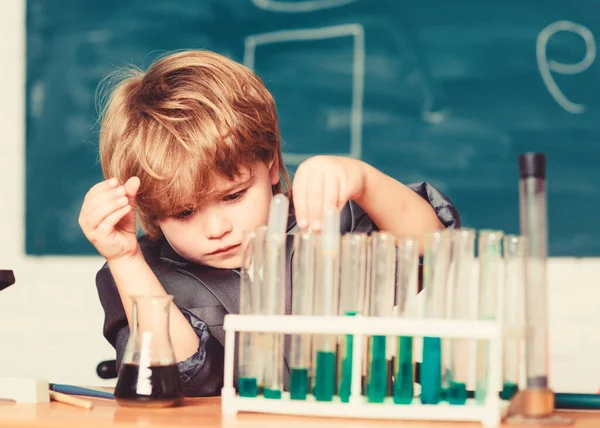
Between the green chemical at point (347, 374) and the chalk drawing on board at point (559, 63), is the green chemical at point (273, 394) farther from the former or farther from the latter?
the chalk drawing on board at point (559, 63)

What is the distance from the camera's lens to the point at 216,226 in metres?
1.19

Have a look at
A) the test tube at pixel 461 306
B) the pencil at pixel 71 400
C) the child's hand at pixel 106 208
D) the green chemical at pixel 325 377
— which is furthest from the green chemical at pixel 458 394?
the child's hand at pixel 106 208

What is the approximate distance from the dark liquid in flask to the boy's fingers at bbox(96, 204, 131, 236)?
0.75 ft

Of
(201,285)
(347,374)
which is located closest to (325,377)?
(347,374)

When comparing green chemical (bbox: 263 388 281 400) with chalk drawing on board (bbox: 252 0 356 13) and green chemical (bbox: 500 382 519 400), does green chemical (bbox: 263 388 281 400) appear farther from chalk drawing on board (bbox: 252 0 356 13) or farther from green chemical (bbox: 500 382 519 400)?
chalk drawing on board (bbox: 252 0 356 13)

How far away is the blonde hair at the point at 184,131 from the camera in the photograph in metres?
1.21

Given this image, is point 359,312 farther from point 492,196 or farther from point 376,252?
point 492,196

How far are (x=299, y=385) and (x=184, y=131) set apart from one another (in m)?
0.56

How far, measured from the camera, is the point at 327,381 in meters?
0.77

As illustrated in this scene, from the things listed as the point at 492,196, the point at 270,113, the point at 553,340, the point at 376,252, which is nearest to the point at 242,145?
the point at 270,113

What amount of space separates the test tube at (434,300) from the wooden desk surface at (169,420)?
0.03 metres

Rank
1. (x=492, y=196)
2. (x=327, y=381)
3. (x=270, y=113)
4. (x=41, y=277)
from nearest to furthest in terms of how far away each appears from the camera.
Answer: (x=327, y=381) < (x=270, y=113) < (x=492, y=196) < (x=41, y=277)

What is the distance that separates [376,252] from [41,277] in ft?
5.77

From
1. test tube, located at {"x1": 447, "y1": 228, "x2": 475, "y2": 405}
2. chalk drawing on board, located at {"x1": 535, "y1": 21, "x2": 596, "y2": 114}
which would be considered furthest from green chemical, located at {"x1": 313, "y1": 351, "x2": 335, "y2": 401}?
chalk drawing on board, located at {"x1": 535, "y1": 21, "x2": 596, "y2": 114}
